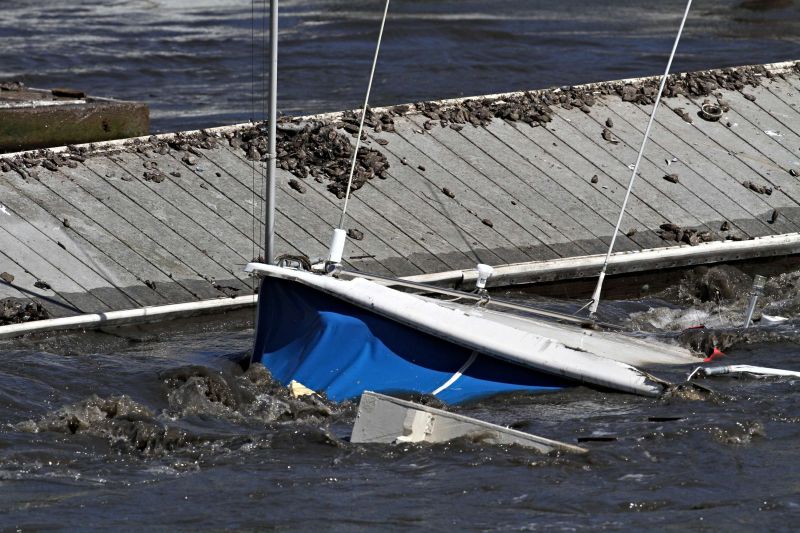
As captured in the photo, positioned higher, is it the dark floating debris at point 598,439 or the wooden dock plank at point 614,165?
the wooden dock plank at point 614,165

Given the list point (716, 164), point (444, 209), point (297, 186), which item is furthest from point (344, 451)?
point (716, 164)

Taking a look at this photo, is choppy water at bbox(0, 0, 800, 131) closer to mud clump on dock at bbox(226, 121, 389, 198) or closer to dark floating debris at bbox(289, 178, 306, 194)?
mud clump on dock at bbox(226, 121, 389, 198)

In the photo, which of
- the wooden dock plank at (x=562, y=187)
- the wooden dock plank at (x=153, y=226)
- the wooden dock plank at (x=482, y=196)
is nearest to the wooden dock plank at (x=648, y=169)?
the wooden dock plank at (x=562, y=187)

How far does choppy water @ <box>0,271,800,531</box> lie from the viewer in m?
8.09

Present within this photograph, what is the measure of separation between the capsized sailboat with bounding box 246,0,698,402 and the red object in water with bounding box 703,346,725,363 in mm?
400

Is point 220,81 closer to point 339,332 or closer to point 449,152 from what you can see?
point 449,152

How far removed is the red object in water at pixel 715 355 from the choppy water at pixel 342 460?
1.45 ft

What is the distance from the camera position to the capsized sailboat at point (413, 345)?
9.93 m

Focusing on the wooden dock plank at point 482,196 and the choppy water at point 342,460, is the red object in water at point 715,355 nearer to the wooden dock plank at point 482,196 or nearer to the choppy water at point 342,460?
the choppy water at point 342,460

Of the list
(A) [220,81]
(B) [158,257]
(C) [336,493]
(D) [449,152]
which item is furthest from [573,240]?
(A) [220,81]

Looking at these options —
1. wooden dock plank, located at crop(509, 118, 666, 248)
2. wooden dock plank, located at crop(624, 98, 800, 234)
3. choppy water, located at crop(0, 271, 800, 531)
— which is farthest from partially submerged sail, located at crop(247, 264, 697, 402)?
wooden dock plank, located at crop(624, 98, 800, 234)

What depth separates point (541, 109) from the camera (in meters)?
16.3

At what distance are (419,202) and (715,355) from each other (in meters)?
4.19

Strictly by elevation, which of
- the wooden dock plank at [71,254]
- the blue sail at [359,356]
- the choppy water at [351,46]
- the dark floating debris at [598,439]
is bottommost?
the dark floating debris at [598,439]
